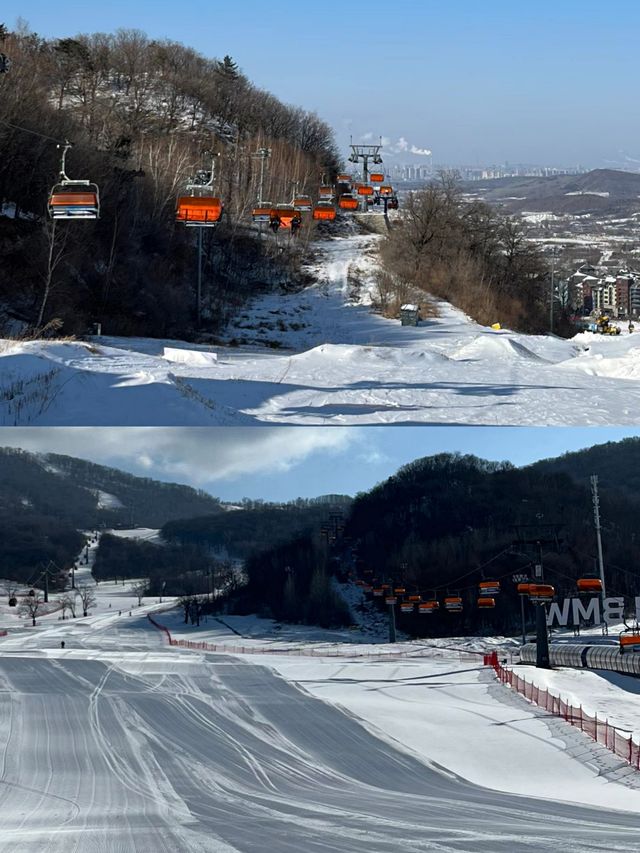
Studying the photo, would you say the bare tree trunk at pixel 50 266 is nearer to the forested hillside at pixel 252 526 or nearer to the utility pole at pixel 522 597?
the forested hillside at pixel 252 526

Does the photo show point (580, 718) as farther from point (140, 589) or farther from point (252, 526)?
point (140, 589)

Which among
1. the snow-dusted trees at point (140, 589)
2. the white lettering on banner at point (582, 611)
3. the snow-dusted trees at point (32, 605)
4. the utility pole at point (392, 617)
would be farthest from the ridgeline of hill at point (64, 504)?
the white lettering on banner at point (582, 611)

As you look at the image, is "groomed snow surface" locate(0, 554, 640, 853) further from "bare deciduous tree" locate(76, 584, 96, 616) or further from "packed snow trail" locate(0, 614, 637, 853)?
"bare deciduous tree" locate(76, 584, 96, 616)

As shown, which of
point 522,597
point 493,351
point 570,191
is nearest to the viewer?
point 522,597

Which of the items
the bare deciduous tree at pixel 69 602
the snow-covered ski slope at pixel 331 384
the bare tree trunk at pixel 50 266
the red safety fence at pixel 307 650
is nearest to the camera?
the snow-covered ski slope at pixel 331 384

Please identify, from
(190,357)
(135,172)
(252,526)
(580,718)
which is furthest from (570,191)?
(580,718)
